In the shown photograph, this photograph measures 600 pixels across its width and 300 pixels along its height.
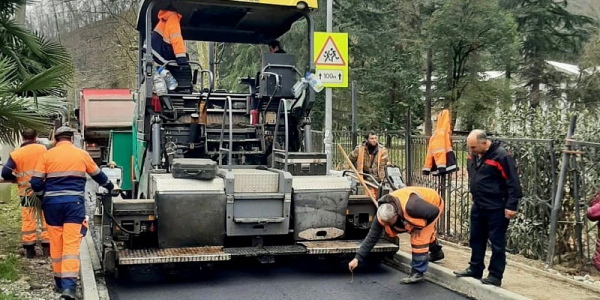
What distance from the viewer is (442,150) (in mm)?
7887

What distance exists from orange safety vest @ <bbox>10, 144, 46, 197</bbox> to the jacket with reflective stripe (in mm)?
934

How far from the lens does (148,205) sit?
21.4 feet

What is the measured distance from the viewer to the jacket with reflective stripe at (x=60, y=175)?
19.6 ft

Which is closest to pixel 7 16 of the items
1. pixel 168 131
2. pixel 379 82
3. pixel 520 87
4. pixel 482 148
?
pixel 168 131

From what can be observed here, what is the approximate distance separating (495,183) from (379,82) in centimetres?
1780

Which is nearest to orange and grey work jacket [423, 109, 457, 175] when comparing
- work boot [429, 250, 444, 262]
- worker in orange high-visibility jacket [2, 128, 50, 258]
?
work boot [429, 250, 444, 262]

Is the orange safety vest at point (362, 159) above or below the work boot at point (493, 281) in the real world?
above

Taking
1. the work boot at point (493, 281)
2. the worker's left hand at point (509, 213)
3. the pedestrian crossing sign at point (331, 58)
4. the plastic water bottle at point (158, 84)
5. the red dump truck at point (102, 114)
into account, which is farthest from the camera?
the red dump truck at point (102, 114)

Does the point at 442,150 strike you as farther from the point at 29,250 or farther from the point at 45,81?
the point at 29,250

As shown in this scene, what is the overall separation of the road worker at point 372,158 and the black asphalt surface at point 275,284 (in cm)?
229

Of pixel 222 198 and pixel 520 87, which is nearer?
pixel 222 198

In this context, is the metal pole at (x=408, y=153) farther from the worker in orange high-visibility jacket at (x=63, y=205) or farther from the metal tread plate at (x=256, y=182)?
the worker in orange high-visibility jacket at (x=63, y=205)

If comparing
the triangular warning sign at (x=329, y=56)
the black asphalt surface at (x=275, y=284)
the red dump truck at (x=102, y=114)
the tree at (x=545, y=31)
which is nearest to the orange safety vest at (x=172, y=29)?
the triangular warning sign at (x=329, y=56)

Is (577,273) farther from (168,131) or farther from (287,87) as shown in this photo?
(168,131)
